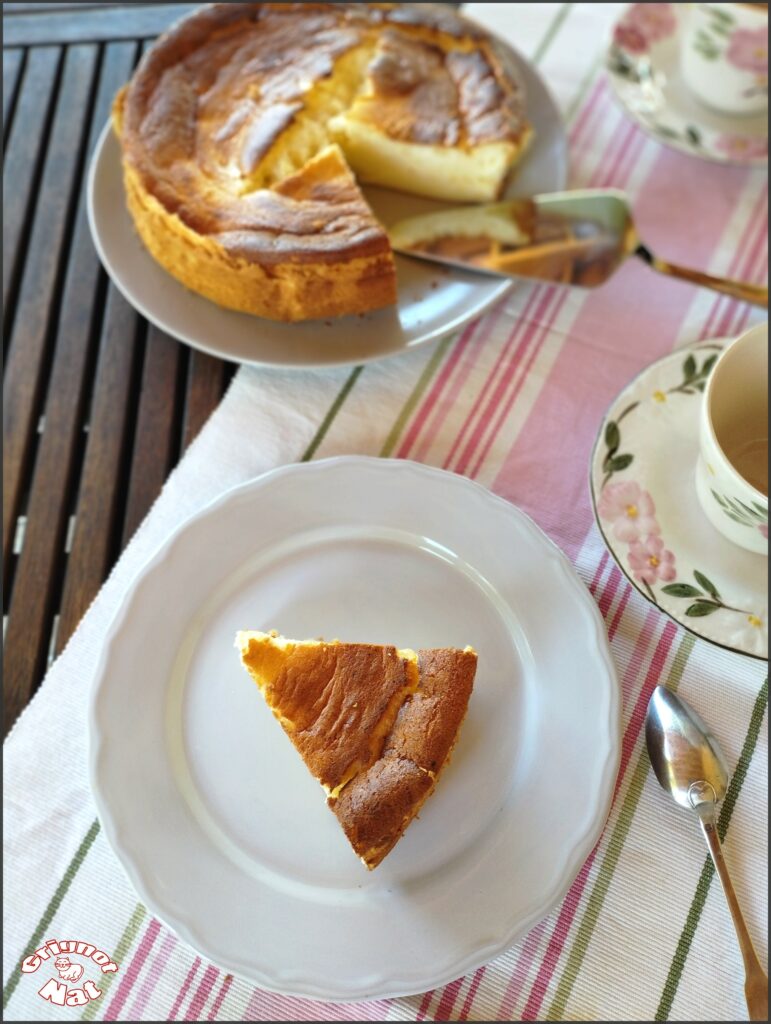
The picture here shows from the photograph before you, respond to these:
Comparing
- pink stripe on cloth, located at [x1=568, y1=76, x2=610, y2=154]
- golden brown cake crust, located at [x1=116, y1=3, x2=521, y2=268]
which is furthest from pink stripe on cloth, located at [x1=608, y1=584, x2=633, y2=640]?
pink stripe on cloth, located at [x1=568, y1=76, x2=610, y2=154]

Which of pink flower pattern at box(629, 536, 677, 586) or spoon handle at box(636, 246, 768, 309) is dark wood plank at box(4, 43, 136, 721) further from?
spoon handle at box(636, 246, 768, 309)

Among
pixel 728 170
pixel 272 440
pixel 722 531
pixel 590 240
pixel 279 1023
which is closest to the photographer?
pixel 279 1023

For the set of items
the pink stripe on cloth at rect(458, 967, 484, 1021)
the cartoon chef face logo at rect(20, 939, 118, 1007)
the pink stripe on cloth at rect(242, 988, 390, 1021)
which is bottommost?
the cartoon chef face logo at rect(20, 939, 118, 1007)

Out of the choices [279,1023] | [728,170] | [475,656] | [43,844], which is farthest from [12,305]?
[728,170]

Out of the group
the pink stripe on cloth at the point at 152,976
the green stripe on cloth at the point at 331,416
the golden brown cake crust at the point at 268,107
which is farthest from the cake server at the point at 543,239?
the pink stripe on cloth at the point at 152,976

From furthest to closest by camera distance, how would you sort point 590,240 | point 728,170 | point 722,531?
point 728,170 → point 590,240 → point 722,531

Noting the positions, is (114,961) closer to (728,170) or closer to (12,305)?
(12,305)

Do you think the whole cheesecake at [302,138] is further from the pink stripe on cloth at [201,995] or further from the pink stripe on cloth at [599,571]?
the pink stripe on cloth at [201,995]

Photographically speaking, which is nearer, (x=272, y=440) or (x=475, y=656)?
(x=475, y=656)
